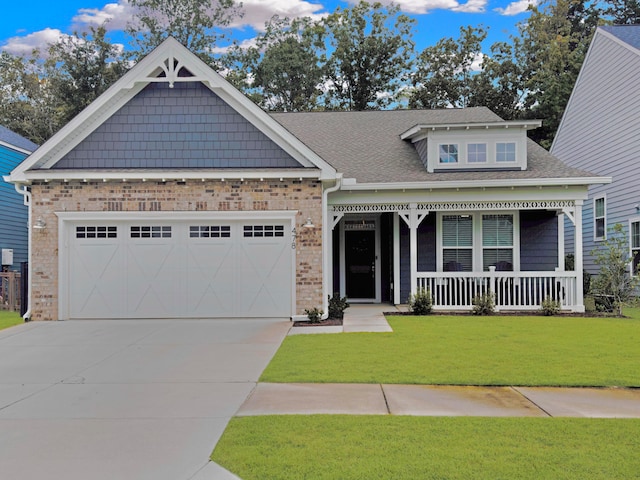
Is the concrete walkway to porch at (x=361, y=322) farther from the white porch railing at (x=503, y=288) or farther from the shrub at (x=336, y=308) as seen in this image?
the white porch railing at (x=503, y=288)

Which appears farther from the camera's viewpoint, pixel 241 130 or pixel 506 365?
pixel 241 130

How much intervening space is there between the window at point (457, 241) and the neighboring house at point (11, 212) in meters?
15.4

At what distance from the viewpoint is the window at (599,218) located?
777 inches

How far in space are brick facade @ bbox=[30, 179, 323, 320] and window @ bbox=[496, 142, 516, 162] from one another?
5.27 metres

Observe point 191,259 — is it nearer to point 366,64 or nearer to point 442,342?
point 442,342

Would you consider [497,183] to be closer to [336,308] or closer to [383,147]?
[383,147]

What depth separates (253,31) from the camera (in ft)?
119

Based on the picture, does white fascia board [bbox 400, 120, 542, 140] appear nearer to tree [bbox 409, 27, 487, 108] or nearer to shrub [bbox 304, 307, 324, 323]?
shrub [bbox 304, 307, 324, 323]

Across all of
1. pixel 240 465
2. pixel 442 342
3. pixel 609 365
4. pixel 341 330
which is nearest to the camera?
pixel 240 465

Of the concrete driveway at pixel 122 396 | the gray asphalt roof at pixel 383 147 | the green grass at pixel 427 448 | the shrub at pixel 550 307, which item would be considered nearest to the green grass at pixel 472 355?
the concrete driveway at pixel 122 396

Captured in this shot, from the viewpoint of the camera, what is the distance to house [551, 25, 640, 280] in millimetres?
17844

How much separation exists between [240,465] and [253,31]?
35242 millimetres

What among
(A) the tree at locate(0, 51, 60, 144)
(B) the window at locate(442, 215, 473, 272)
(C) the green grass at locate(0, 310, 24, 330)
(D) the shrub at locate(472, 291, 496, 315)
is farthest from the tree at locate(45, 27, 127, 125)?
(D) the shrub at locate(472, 291, 496, 315)

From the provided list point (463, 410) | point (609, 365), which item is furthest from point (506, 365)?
point (463, 410)
